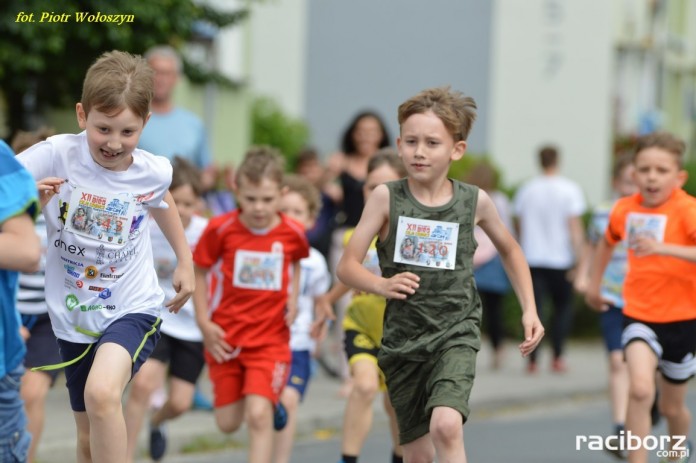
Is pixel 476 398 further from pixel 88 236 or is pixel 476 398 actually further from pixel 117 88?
pixel 117 88

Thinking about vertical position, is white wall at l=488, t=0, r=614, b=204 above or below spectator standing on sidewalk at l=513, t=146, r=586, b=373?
above

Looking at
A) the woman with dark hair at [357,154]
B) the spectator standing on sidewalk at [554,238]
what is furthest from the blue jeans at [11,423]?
the spectator standing on sidewalk at [554,238]

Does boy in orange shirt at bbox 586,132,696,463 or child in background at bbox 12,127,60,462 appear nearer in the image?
child in background at bbox 12,127,60,462

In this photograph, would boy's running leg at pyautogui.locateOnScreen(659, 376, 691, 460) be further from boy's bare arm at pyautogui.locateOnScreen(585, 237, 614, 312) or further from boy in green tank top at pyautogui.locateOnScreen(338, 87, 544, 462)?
boy in green tank top at pyautogui.locateOnScreen(338, 87, 544, 462)

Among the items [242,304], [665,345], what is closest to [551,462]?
[665,345]

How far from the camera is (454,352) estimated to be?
6.24 metres

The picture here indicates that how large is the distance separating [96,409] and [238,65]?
13920 mm

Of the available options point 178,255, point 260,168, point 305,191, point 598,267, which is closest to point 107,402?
point 178,255

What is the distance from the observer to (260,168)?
774cm

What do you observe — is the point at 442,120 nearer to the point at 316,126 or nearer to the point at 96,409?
the point at 96,409

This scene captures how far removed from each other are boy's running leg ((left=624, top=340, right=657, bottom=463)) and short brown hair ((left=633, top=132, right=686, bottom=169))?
3.56 ft

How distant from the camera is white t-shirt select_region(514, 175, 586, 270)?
15.2 metres

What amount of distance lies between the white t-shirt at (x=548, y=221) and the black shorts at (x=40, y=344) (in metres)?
8.28

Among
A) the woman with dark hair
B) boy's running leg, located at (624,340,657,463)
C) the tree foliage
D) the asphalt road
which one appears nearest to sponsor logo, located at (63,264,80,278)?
boy's running leg, located at (624,340,657,463)
